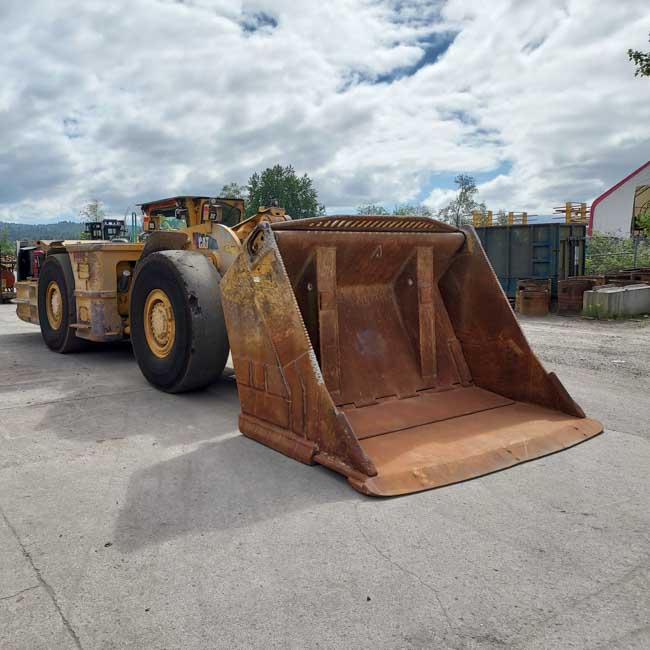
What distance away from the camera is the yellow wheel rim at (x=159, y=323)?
5234 millimetres

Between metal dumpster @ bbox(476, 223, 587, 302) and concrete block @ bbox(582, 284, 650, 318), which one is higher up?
metal dumpster @ bbox(476, 223, 587, 302)

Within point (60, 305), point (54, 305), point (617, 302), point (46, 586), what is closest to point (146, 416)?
point (46, 586)

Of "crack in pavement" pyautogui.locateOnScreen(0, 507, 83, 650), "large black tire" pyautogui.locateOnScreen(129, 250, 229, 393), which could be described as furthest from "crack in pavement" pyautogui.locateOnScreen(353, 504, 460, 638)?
"large black tire" pyautogui.locateOnScreen(129, 250, 229, 393)

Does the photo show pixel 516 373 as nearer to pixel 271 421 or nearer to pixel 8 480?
pixel 271 421

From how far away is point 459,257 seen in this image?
4770 millimetres

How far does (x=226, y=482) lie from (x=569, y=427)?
217 centimetres

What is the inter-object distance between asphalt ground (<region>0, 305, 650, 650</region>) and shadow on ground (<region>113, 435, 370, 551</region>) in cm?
1

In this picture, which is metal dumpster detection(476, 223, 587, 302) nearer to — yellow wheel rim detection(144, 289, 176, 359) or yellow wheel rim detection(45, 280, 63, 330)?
yellow wheel rim detection(45, 280, 63, 330)

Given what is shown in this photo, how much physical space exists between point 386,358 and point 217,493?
5.55 ft

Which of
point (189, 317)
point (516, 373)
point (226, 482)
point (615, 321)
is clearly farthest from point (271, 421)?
point (615, 321)

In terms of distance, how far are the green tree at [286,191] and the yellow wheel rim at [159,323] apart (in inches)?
2057

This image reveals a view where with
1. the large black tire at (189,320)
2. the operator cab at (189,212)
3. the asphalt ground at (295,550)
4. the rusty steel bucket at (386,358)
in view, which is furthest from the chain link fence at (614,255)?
the asphalt ground at (295,550)

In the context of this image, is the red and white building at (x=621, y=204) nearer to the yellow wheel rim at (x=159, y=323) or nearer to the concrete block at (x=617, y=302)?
the concrete block at (x=617, y=302)

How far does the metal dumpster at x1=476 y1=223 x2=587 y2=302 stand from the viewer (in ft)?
48.1
